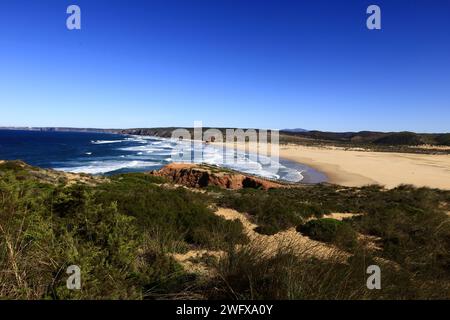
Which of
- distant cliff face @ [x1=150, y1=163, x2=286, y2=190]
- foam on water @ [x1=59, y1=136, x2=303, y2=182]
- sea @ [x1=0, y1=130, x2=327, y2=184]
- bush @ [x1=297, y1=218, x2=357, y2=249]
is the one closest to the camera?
bush @ [x1=297, y1=218, x2=357, y2=249]

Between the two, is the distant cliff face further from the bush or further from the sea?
the bush

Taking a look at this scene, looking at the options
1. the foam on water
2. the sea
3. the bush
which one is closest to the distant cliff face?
the sea

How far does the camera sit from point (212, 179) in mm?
30281

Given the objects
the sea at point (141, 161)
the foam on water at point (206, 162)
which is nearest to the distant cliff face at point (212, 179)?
the sea at point (141, 161)

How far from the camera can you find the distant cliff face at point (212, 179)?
29.8m

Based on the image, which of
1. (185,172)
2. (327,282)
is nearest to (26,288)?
(327,282)

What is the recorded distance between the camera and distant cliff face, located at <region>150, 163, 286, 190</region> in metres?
29.8

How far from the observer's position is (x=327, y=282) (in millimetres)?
3156

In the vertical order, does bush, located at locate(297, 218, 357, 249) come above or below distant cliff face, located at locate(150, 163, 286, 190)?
above

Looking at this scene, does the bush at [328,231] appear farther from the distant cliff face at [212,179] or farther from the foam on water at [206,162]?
the foam on water at [206,162]

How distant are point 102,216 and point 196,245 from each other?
3859 millimetres

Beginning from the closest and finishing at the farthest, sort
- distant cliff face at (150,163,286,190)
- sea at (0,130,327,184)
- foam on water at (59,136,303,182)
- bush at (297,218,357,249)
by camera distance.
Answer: bush at (297,218,357,249), distant cliff face at (150,163,286,190), foam on water at (59,136,303,182), sea at (0,130,327,184)

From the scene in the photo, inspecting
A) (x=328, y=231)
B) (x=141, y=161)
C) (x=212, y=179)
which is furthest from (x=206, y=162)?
(x=328, y=231)
